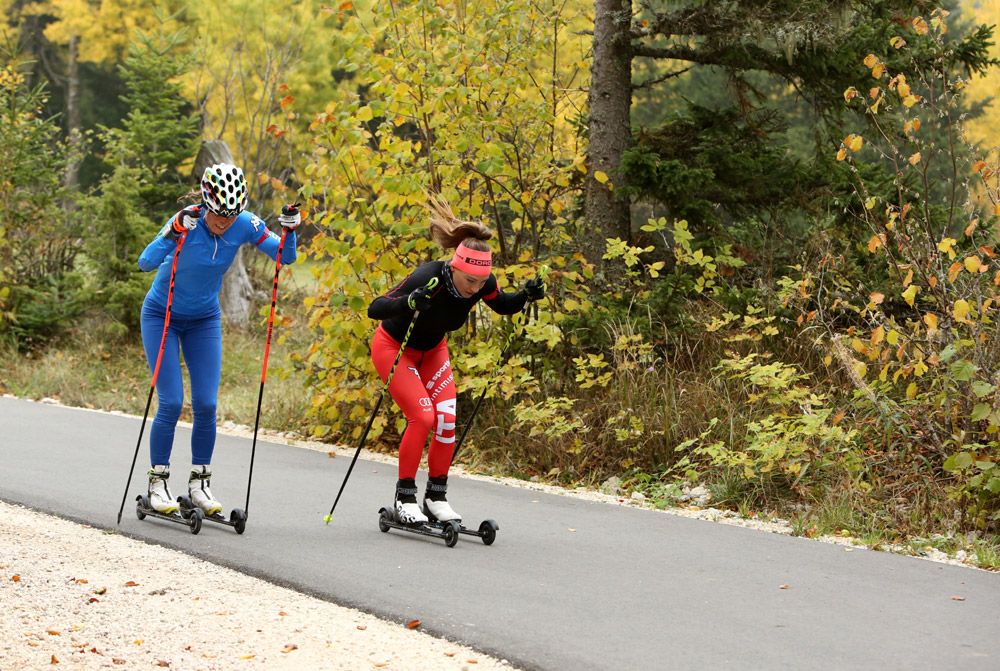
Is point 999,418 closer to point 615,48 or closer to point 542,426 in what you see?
point 542,426

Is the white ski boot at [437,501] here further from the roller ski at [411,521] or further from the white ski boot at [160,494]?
the white ski boot at [160,494]

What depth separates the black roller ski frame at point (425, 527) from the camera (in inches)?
297

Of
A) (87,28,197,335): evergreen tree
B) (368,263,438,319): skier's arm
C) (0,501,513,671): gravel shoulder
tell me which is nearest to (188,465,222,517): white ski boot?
(0,501,513,671): gravel shoulder

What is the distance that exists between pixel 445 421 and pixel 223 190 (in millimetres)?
1992

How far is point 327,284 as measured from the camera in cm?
1137

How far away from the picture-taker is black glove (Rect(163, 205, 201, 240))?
7543mm

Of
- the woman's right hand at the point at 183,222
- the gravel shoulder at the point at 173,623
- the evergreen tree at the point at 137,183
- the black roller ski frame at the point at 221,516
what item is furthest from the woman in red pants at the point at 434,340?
the evergreen tree at the point at 137,183

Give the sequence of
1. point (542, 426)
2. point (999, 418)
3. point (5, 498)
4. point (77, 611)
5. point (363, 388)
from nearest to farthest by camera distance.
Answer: point (77, 611)
point (999, 418)
point (5, 498)
point (542, 426)
point (363, 388)

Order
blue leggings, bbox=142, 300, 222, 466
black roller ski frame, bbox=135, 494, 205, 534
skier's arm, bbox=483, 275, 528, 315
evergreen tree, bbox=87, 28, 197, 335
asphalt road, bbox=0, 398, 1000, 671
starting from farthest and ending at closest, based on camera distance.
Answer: evergreen tree, bbox=87, 28, 197, 335 < blue leggings, bbox=142, 300, 222, 466 < skier's arm, bbox=483, 275, 528, 315 < black roller ski frame, bbox=135, 494, 205, 534 < asphalt road, bbox=0, 398, 1000, 671

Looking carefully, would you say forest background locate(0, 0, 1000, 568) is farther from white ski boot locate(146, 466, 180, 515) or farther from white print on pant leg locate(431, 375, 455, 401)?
white ski boot locate(146, 466, 180, 515)

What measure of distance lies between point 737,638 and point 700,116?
7635mm

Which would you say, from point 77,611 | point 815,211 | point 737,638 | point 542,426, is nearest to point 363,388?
point 542,426

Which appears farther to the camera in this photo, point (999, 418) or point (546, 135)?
point (546, 135)

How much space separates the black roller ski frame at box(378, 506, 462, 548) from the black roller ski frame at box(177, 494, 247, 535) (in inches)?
35.0
